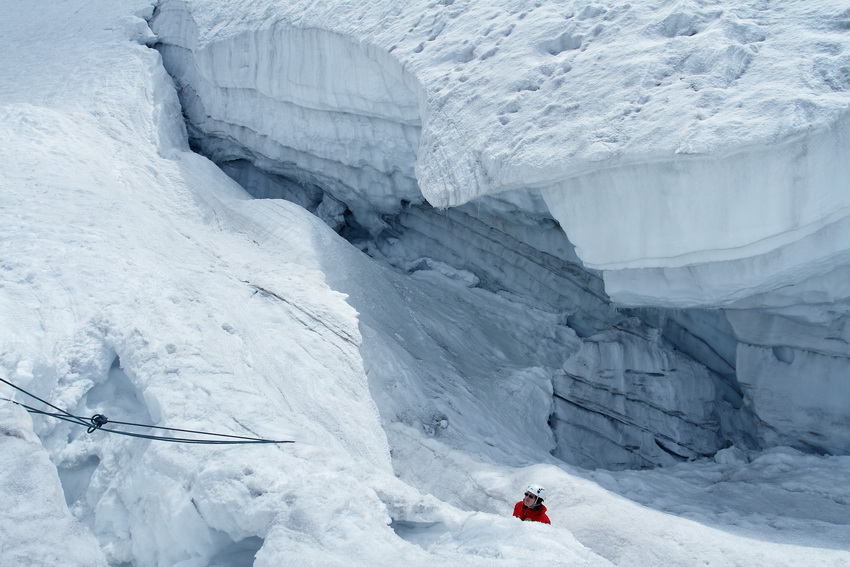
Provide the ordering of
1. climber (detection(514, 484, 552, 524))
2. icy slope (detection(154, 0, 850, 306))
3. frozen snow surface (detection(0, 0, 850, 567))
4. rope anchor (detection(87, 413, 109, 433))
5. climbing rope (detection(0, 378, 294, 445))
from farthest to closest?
icy slope (detection(154, 0, 850, 306)), climber (detection(514, 484, 552, 524)), rope anchor (detection(87, 413, 109, 433)), climbing rope (detection(0, 378, 294, 445)), frozen snow surface (detection(0, 0, 850, 567))

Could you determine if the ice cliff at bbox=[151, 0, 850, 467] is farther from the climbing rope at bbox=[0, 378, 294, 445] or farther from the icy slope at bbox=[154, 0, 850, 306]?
the climbing rope at bbox=[0, 378, 294, 445]

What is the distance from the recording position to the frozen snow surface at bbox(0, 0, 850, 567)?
3.36 metres

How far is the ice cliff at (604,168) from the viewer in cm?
470

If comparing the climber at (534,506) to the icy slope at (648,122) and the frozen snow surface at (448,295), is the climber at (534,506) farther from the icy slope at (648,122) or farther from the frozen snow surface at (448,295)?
the icy slope at (648,122)

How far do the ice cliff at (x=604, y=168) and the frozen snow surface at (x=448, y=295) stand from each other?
0.10 ft

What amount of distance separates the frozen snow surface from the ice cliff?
0.03 meters

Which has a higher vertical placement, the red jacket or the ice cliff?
the ice cliff

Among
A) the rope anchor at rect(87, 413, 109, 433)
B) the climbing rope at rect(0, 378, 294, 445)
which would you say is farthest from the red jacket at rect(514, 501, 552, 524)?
the rope anchor at rect(87, 413, 109, 433)

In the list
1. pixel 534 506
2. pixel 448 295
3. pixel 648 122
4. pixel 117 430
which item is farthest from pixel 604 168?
pixel 117 430

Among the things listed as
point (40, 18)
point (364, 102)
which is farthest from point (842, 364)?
point (40, 18)

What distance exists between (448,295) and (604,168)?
335 cm

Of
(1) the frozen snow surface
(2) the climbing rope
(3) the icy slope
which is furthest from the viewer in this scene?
(3) the icy slope

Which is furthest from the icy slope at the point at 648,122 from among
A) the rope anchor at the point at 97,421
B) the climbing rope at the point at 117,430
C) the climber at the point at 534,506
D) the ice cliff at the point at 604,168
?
the rope anchor at the point at 97,421

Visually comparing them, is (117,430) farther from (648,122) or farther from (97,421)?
(648,122)
